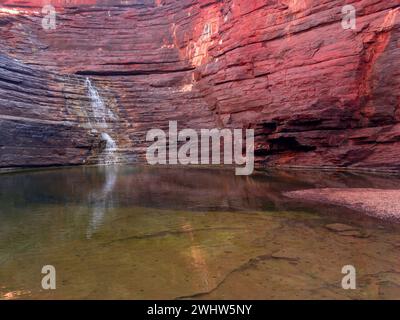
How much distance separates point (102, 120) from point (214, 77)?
10129mm

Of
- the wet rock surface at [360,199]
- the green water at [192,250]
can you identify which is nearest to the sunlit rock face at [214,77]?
→ the wet rock surface at [360,199]

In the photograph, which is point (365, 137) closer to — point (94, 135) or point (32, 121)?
point (94, 135)

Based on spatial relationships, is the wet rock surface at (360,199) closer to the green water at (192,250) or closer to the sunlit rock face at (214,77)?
the green water at (192,250)

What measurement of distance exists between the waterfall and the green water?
55.8ft

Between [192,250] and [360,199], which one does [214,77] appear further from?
[192,250]

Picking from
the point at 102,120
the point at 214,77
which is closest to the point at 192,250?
the point at 102,120

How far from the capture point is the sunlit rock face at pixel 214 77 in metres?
21.2

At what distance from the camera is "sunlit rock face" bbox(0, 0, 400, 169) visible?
2125 cm

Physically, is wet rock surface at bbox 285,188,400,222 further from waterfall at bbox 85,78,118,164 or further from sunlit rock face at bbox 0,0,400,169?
waterfall at bbox 85,78,118,164

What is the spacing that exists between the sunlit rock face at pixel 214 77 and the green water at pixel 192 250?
1374 centimetres

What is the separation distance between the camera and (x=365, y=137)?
2098 cm
